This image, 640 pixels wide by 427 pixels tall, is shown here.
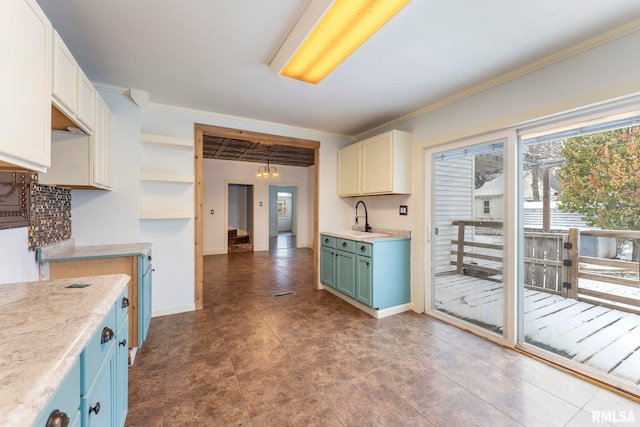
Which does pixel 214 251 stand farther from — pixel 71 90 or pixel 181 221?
pixel 71 90

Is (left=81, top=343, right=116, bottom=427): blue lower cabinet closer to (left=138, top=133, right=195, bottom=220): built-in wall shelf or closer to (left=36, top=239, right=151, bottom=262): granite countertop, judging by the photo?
(left=36, top=239, right=151, bottom=262): granite countertop

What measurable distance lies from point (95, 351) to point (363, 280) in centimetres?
263

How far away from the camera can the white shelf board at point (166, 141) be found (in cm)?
288

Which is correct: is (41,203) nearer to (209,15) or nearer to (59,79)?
(59,79)

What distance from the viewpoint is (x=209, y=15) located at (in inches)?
66.9

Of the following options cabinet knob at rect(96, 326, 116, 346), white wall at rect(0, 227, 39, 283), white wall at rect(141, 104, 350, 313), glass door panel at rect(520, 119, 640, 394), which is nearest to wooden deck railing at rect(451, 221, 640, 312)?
glass door panel at rect(520, 119, 640, 394)

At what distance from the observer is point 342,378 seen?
2016 millimetres

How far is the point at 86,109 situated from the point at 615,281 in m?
4.12

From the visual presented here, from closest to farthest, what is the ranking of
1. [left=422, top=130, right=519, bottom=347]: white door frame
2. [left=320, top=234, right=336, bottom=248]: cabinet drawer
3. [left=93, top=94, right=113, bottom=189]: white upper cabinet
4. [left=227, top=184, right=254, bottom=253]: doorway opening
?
[left=93, top=94, right=113, bottom=189]: white upper cabinet, [left=422, top=130, right=519, bottom=347]: white door frame, [left=320, top=234, right=336, bottom=248]: cabinet drawer, [left=227, top=184, right=254, bottom=253]: doorway opening

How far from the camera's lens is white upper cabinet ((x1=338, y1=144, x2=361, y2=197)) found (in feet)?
12.5

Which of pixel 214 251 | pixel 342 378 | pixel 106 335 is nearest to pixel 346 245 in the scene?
pixel 342 378

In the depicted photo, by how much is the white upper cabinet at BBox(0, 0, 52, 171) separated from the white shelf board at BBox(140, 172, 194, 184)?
5.28ft

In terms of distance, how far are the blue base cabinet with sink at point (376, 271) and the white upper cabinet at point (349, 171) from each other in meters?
0.80

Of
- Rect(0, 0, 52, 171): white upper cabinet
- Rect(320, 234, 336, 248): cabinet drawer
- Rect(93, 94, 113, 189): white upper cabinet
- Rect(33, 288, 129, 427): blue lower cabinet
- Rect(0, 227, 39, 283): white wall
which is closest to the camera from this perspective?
Rect(33, 288, 129, 427): blue lower cabinet
